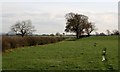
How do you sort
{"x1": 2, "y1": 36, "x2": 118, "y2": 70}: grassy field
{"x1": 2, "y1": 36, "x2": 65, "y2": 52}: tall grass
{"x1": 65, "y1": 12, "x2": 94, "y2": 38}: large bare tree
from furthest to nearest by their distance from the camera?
{"x1": 65, "y1": 12, "x2": 94, "y2": 38}: large bare tree
{"x1": 2, "y1": 36, "x2": 65, "y2": 52}: tall grass
{"x1": 2, "y1": 36, "x2": 118, "y2": 70}: grassy field

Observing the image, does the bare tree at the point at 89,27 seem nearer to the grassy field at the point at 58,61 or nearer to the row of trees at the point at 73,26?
the row of trees at the point at 73,26

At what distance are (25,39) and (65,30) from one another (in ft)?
189

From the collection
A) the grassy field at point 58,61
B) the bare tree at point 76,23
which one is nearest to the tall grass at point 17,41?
the grassy field at point 58,61

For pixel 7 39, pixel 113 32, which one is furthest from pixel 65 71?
pixel 113 32

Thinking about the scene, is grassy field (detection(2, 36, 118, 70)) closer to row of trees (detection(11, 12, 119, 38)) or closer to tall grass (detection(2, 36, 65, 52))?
tall grass (detection(2, 36, 65, 52))

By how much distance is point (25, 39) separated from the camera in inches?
1609

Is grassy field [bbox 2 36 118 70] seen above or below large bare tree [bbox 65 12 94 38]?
below

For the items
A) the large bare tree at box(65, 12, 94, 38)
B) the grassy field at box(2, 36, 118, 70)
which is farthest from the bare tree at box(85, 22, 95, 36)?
the grassy field at box(2, 36, 118, 70)

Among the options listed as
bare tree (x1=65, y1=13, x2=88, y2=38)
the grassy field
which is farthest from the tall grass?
bare tree (x1=65, y1=13, x2=88, y2=38)

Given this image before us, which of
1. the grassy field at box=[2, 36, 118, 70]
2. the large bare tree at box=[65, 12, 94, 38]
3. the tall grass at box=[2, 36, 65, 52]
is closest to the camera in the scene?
the grassy field at box=[2, 36, 118, 70]

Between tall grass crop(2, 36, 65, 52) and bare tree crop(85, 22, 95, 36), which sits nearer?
tall grass crop(2, 36, 65, 52)

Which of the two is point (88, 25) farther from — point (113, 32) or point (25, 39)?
point (25, 39)

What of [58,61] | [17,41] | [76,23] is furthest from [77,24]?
→ [58,61]

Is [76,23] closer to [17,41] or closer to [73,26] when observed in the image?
[73,26]
